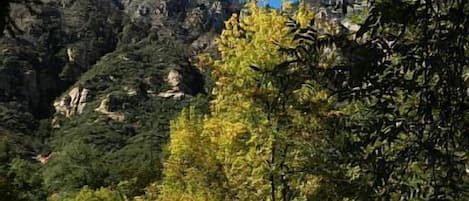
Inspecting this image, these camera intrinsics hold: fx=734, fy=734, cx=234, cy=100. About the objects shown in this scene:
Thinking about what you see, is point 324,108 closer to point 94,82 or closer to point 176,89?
point 176,89

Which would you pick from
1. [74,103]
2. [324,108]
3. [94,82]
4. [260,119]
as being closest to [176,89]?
[94,82]

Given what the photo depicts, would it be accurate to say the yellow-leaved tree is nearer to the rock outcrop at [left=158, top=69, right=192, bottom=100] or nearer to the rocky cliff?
the rocky cliff

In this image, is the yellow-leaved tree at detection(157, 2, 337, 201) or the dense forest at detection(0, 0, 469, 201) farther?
Answer: the yellow-leaved tree at detection(157, 2, 337, 201)

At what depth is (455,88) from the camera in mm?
4145

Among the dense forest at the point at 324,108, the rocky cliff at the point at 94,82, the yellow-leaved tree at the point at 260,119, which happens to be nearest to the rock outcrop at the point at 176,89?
the rocky cliff at the point at 94,82

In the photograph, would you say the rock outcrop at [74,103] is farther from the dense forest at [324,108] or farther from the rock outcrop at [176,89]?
the dense forest at [324,108]

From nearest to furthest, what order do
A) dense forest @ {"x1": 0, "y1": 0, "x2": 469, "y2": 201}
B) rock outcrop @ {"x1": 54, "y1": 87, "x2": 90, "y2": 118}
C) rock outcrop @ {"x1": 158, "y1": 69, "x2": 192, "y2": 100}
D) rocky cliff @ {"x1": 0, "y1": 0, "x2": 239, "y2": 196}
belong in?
dense forest @ {"x1": 0, "y1": 0, "x2": 469, "y2": 201}, rocky cliff @ {"x1": 0, "y1": 0, "x2": 239, "y2": 196}, rock outcrop @ {"x1": 54, "y1": 87, "x2": 90, "y2": 118}, rock outcrop @ {"x1": 158, "y1": 69, "x2": 192, "y2": 100}

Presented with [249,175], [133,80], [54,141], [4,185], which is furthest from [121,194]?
[133,80]

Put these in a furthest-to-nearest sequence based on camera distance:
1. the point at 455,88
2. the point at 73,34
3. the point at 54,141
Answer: the point at 73,34 → the point at 54,141 → the point at 455,88

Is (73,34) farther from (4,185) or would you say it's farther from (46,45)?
(4,185)

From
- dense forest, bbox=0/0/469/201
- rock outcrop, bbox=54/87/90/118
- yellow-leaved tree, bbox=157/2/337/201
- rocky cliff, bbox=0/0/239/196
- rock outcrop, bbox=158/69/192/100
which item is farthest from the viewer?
rock outcrop, bbox=158/69/192/100

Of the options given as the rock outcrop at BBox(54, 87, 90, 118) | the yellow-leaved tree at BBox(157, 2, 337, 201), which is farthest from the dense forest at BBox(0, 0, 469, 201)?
the rock outcrop at BBox(54, 87, 90, 118)

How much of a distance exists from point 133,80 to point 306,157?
103060mm

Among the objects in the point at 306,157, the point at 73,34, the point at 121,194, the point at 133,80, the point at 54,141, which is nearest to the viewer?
the point at 306,157
